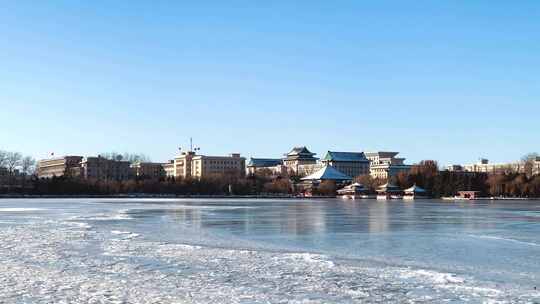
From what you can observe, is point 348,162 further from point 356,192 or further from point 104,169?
point 104,169

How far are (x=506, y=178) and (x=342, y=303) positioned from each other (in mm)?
116848

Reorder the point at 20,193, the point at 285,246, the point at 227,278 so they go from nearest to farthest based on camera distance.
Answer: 1. the point at 227,278
2. the point at 285,246
3. the point at 20,193

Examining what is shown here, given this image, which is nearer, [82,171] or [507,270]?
[507,270]

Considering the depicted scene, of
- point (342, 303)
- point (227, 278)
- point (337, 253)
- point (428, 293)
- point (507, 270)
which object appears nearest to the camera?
point (342, 303)

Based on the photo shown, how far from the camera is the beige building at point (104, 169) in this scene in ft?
526

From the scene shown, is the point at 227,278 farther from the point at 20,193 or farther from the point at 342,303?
the point at 20,193

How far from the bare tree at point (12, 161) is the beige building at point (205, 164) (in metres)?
49.3

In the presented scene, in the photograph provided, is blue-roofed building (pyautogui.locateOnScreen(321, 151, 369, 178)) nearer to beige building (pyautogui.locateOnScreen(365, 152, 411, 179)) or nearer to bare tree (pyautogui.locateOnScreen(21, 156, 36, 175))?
beige building (pyautogui.locateOnScreen(365, 152, 411, 179))

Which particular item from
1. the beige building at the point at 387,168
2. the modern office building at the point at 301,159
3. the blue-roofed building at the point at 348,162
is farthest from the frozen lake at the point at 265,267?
the modern office building at the point at 301,159

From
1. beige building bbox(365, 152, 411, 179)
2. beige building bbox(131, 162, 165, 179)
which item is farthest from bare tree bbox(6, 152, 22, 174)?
beige building bbox(365, 152, 411, 179)

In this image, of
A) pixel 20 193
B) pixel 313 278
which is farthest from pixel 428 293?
pixel 20 193

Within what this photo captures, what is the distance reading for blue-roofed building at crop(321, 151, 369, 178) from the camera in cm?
18162

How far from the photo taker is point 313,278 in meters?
12.8

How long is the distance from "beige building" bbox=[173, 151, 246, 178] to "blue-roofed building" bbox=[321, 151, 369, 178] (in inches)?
940
